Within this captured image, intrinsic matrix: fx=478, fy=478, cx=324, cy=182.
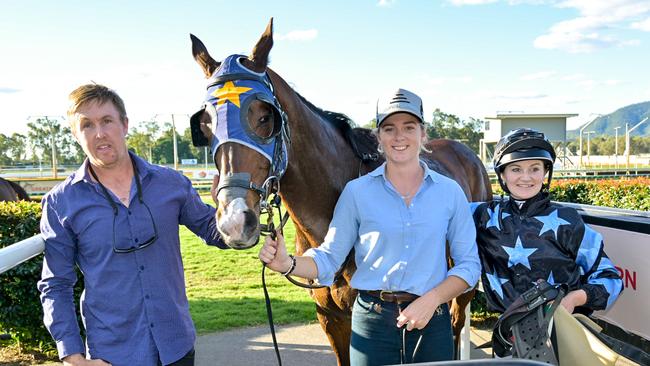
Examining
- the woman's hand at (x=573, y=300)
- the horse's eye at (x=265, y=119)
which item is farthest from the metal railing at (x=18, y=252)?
the woman's hand at (x=573, y=300)

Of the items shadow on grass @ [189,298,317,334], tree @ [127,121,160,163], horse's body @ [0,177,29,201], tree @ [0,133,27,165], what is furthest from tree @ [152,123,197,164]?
shadow on grass @ [189,298,317,334]

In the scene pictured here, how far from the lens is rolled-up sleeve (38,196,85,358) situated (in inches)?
71.7

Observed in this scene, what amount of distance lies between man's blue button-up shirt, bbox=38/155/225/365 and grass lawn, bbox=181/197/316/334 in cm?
386

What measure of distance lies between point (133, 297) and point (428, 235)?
1230 millimetres

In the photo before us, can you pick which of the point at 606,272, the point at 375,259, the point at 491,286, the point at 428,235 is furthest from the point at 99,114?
the point at 606,272

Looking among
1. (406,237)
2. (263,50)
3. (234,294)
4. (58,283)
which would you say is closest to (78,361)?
(58,283)

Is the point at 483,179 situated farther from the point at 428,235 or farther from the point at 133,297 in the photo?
the point at 133,297

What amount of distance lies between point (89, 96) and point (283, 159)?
822mm

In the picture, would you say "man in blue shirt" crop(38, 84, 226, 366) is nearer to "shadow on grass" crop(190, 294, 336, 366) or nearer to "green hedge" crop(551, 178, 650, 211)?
"shadow on grass" crop(190, 294, 336, 366)

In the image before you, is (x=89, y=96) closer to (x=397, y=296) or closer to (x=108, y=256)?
(x=108, y=256)

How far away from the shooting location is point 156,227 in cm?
198

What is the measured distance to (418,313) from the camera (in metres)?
1.89

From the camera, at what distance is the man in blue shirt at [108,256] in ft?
6.11

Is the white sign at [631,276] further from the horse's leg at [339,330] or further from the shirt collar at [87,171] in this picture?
the shirt collar at [87,171]
